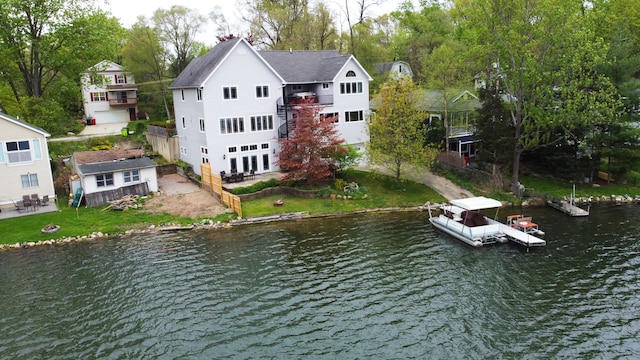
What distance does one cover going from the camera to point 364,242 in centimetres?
3219

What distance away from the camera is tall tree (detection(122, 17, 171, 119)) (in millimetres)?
63062

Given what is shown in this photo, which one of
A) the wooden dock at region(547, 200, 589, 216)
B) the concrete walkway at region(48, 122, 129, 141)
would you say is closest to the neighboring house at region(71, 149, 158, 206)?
the concrete walkway at region(48, 122, 129, 141)

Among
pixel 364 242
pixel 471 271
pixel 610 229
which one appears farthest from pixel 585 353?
pixel 610 229

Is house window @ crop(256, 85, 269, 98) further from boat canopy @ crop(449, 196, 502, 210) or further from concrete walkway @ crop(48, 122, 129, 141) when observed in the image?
concrete walkway @ crop(48, 122, 129, 141)

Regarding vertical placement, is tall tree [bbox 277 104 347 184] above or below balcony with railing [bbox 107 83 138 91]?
below

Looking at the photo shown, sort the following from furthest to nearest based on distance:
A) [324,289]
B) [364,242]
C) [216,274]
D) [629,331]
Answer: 1. [364,242]
2. [216,274]
3. [324,289]
4. [629,331]

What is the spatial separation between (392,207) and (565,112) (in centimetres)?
1574

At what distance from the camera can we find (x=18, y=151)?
125ft

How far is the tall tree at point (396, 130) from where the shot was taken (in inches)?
1630

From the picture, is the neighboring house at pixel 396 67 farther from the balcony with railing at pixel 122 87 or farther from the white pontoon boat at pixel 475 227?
the white pontoon boat at pixel 475 227

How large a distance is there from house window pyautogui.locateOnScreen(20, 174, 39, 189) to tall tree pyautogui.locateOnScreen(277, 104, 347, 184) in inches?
782

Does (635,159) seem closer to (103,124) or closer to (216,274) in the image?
(216,274)

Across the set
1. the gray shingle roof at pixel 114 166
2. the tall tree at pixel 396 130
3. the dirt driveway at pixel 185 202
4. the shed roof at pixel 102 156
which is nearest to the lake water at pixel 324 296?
the dirt driveway at pixel 185 202

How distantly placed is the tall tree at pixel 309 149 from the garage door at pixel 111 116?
34879mm
